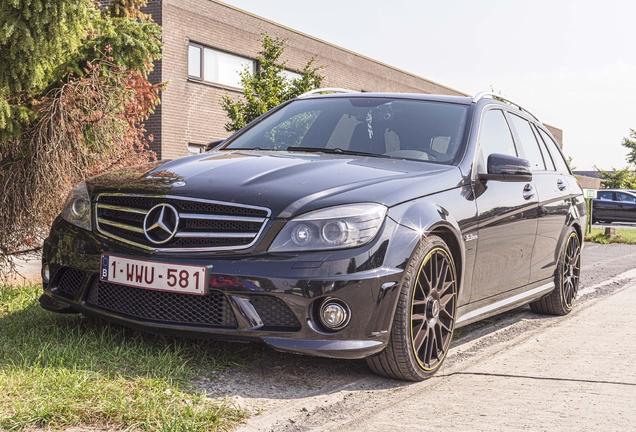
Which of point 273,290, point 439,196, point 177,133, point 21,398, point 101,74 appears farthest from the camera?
point 177,133

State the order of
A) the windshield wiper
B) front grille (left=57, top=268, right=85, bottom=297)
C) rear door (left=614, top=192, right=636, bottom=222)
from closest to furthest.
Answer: front grille (left=57, top=268, right=85, bottom=297) → the windshield wiper → rear door (left=614, top=192, right=636, bottom=222)

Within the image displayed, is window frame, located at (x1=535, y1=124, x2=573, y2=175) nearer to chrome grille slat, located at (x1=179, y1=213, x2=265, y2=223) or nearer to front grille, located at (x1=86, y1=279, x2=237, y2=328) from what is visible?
chrome grille slat, located at (x1=179, y1=213, x2=265, y2=223)

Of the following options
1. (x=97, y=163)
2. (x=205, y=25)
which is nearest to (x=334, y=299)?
(x=97, y=163)

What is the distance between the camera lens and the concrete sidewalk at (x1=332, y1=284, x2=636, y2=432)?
3.45m

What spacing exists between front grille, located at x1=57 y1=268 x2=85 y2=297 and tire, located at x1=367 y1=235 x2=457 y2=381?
1.62m

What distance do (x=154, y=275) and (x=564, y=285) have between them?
4.06m

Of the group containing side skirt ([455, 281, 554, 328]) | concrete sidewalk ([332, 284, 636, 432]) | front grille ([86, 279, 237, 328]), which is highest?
front grille ([86, 279, 237, 328])

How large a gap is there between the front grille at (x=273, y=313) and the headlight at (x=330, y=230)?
0.25 meters

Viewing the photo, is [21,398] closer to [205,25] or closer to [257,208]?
[257,208]

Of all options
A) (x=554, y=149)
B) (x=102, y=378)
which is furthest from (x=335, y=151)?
(x=554, y=149)

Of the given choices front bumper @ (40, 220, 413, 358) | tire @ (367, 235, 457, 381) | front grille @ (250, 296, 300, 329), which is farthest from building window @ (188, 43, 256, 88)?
front grille @ (250, 296, 300, 329)

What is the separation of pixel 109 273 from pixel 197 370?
2.20 feet

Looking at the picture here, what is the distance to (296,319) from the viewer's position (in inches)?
147

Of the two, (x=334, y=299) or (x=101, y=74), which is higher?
(x=101, y=74)
